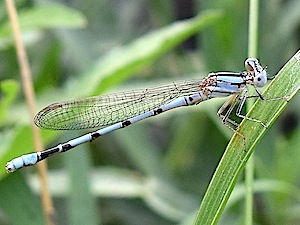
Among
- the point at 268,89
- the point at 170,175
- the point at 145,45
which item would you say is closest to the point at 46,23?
the point at 145,45

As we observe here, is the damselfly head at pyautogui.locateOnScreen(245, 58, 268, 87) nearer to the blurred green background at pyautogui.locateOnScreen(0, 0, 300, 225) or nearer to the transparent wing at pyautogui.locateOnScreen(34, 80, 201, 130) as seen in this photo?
the transparent wing at pyautogui.locateOnScreen(34, 80, 201, 130)

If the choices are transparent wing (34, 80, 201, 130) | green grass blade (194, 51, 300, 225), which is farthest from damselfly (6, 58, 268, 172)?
green grass blade (194, 51, 300, 225)

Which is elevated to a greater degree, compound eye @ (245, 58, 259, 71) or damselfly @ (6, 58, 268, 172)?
damselfly @ (6, 58, 268, 172)

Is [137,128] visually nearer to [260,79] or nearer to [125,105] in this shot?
[125,105]

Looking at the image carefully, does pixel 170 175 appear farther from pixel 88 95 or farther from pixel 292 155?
pixel 88 95

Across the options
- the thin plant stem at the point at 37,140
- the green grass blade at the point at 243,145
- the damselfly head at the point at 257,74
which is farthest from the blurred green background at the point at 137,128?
the green grass blade at the point at 243,145

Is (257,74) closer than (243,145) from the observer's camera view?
No

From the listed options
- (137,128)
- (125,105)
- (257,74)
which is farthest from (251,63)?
(137,128)
